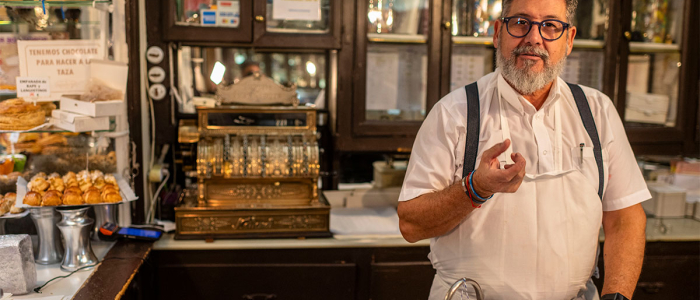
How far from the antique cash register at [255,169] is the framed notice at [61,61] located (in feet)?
1.56

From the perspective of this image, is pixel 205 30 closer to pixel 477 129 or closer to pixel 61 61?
pixel 61 61

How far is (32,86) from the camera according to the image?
7.00 feet

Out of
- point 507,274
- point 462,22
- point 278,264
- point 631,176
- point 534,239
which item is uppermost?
point 462,22

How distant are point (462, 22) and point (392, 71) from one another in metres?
0.42

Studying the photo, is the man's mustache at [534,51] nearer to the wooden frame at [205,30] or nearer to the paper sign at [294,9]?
the paper sign at [294,9]

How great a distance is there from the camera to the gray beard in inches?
63.3

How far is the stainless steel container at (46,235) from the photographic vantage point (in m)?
2.01

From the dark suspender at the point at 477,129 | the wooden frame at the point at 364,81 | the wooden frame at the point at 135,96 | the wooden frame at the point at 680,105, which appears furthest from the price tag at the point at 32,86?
the wooden frame at the point at 680,105

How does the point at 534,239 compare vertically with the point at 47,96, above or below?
below

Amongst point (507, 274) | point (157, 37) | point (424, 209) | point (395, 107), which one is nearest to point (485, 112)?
point (424, 209)

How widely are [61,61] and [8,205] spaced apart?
59 cm

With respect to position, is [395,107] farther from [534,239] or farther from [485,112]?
[534,239]

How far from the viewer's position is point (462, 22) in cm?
275

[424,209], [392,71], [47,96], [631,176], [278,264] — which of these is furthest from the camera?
[392,71]
